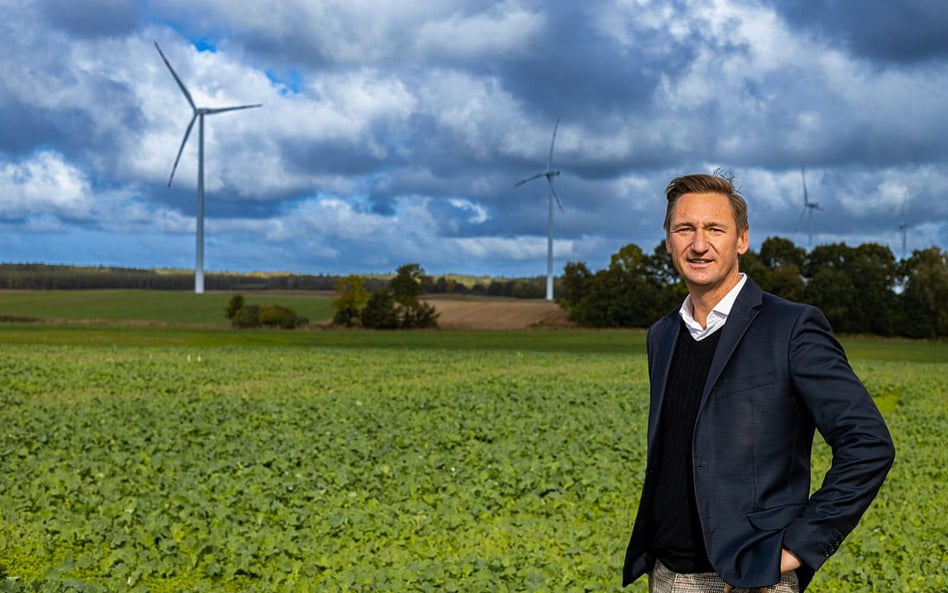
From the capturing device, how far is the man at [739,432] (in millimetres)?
3439

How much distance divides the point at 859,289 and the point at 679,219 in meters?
85.5

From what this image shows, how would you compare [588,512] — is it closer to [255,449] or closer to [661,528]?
[255,449]

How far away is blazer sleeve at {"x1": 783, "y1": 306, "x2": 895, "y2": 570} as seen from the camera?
3385 millimetres

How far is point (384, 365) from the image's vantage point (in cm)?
3844

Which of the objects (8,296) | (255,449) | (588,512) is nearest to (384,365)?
(255,449)

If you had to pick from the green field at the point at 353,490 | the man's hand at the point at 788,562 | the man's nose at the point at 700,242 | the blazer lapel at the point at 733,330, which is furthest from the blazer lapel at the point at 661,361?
the green field at the point at 353,490

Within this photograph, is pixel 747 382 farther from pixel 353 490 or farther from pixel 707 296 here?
pixel 353 490

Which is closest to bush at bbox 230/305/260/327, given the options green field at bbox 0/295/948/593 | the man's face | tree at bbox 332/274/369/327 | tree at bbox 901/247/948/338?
tree at bbox 332/274/369/327

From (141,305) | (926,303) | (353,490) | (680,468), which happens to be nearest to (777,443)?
(680,468)

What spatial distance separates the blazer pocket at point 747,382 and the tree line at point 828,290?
3023 inches

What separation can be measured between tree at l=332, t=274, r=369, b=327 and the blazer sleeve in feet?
254

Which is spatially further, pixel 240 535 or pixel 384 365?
pixel 384 365

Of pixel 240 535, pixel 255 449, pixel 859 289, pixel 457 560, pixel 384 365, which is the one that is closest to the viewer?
pixel 457 560

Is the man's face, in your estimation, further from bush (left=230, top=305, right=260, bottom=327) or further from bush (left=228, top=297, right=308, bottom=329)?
bush (left=230, top=305, right=260, bottom=327)
